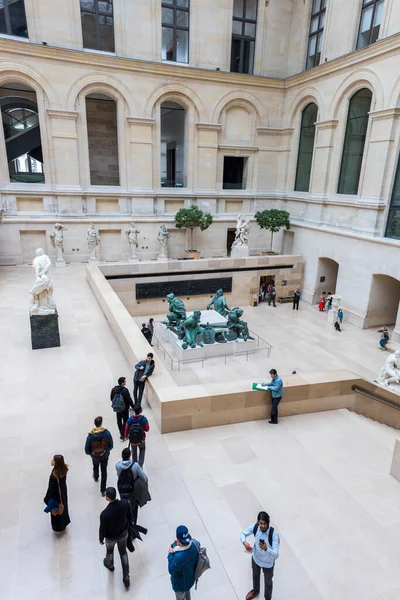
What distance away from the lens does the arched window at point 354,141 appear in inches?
655

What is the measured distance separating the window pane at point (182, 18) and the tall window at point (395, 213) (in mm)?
12787

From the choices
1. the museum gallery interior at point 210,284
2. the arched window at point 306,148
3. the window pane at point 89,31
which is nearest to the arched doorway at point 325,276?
the museum gallery interior at point 210,284

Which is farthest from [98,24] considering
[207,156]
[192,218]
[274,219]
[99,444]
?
[99,444]

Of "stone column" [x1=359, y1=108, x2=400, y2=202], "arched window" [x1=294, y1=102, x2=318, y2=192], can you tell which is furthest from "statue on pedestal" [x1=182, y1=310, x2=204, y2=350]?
"arched window" [x1=294, y1=102, x2=318, y2=192]

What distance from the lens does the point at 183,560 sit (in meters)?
3.40

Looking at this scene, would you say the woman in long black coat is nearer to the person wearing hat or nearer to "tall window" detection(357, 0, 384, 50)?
the person wearing hat

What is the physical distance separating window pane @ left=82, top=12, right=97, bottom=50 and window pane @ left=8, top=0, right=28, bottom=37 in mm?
2725

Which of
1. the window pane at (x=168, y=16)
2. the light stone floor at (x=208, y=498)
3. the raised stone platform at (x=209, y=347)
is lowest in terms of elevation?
the raised stone platform at (x=209, y=347)

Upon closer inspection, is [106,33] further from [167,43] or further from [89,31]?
[167,43]

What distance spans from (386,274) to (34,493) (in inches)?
560

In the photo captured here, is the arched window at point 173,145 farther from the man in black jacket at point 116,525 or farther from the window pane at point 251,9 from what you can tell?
the man in black jacket at point 116,525

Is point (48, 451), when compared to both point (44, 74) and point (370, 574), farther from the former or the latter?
point (44, 74)

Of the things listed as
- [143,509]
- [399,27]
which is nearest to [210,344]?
[143,509]

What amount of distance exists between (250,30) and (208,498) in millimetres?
23020
